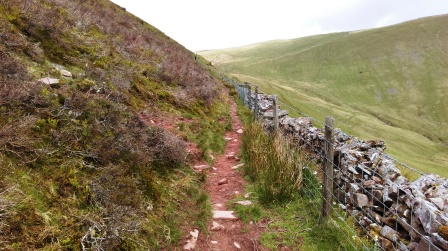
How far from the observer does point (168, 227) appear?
579 centimetres

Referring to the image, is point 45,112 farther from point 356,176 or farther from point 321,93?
point 321,93

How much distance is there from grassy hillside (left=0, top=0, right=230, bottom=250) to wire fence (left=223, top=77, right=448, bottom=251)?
3.09 metres

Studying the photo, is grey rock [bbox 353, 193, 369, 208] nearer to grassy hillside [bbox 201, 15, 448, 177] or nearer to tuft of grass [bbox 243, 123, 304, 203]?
tuft of grass [bbox 243, 123, 304, 203]

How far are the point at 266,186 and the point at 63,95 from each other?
5.82 m

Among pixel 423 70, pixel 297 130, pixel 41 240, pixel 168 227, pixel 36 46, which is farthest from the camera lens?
pixel 423 70

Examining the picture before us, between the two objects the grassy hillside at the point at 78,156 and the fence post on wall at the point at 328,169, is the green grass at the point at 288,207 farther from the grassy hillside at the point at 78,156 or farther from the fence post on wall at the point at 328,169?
the grassy hillside at the point at 78,156

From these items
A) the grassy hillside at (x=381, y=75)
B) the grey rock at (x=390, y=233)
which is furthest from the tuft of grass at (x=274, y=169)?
the grassy hillside at (x=381, y=75)

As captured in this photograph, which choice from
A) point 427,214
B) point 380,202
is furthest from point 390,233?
point 427,214

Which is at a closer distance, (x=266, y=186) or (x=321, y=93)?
(x=266, y=186)

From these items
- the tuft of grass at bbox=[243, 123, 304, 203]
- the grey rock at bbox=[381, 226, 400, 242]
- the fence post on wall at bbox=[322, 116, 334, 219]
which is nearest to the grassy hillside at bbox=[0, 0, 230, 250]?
the tuft of grass at bbox=[243, 123, 304, 203]

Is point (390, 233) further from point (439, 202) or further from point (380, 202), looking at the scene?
point (439, 202)

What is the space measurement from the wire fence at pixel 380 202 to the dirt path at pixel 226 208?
1.81m

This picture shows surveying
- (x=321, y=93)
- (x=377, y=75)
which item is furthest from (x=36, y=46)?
(x=377, y=75)

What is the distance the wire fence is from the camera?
5184 mm
